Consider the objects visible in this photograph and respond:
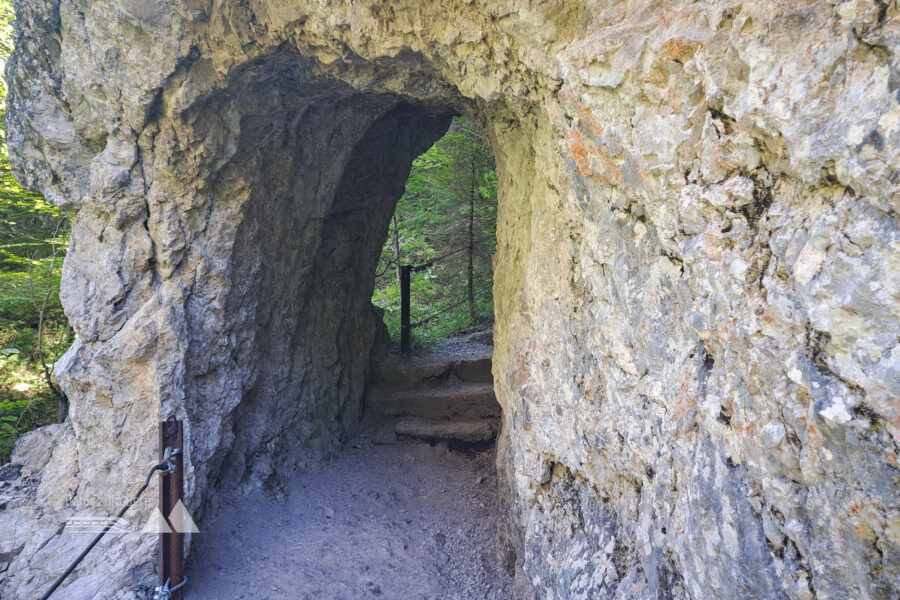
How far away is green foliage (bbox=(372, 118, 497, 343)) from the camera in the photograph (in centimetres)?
907

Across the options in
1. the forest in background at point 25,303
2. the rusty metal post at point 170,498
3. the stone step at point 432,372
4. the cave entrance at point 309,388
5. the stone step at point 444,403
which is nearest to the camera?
the rusty metal post at point 170,498

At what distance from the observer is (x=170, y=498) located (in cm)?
311

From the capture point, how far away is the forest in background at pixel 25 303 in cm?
711

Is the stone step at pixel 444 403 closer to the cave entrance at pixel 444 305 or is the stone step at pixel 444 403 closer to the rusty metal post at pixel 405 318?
the cave entrance at pixel 444 305

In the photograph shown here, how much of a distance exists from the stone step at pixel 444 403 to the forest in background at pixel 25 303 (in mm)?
4309

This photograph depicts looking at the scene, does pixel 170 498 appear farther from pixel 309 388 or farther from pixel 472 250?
pixel 472 250

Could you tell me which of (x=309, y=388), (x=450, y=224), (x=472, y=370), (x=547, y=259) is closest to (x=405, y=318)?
(x=472, y=370)

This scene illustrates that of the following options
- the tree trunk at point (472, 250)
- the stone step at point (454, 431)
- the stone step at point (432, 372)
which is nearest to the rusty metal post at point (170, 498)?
the stone step at point (454, 431)

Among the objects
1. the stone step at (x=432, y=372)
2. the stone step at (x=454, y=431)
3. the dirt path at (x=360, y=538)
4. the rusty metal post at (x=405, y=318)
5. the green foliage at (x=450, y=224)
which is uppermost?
the green foliage at (x=450, y=224)

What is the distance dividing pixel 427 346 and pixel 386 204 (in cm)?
259

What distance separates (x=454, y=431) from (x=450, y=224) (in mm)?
3995

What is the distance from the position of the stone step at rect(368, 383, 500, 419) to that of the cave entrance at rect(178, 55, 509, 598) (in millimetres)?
31

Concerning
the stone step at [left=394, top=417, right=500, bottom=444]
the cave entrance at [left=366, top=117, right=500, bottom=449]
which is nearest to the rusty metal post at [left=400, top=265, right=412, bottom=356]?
the cave entrance at [left=366, top=117, right=500, bottom=449]

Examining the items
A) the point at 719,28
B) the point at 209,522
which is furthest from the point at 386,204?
the point at 719,28
